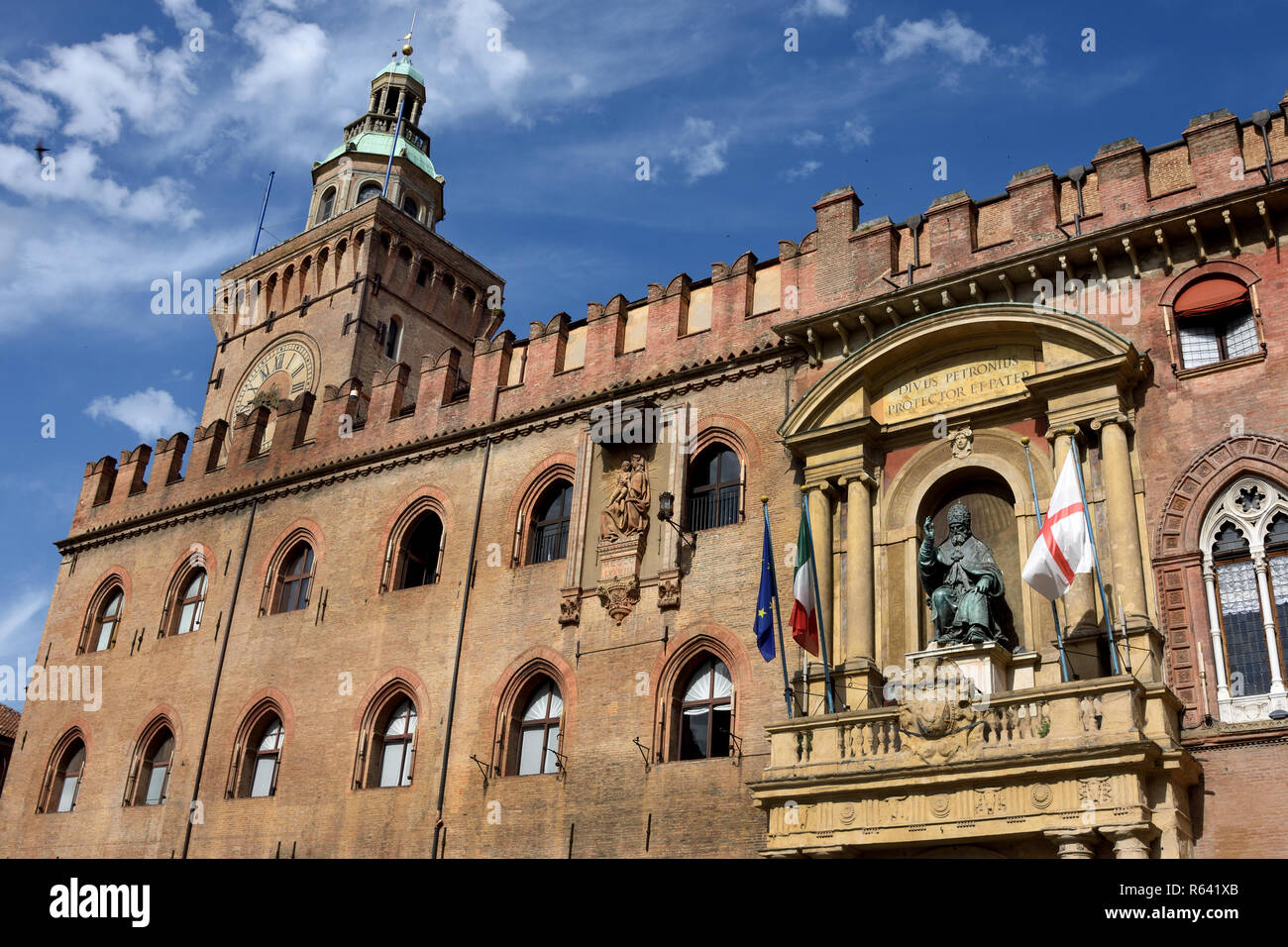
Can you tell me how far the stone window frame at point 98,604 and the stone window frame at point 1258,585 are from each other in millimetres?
21543

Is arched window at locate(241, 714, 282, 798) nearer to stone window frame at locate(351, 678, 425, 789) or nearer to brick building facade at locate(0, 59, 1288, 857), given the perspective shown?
brick building facade at locate(0, 59, 1288, 857)

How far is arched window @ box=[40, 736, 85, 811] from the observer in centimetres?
2555

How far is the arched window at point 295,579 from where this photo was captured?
78.9 ft

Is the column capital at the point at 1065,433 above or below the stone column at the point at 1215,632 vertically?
above

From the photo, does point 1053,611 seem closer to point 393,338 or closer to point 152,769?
point 152,769

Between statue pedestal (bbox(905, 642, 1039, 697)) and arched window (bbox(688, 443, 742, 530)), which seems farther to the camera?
arched window (bbox(688, 443, 742, 530))

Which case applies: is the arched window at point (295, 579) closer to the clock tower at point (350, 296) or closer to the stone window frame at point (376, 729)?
the stone window frame at point (376, 729)

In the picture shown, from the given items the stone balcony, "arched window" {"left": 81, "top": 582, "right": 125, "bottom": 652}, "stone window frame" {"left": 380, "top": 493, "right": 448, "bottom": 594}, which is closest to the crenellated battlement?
"stone window frame" {"left": 380, "top": 493, "right": 448, "bottom": 594}

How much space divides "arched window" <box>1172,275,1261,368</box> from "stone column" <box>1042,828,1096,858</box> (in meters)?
6.14

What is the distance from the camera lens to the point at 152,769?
24516mm

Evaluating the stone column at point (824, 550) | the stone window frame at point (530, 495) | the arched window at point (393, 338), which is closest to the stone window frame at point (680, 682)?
the stone column at point (824, 550)

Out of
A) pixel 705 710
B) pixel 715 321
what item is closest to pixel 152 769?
pixel 705 710
